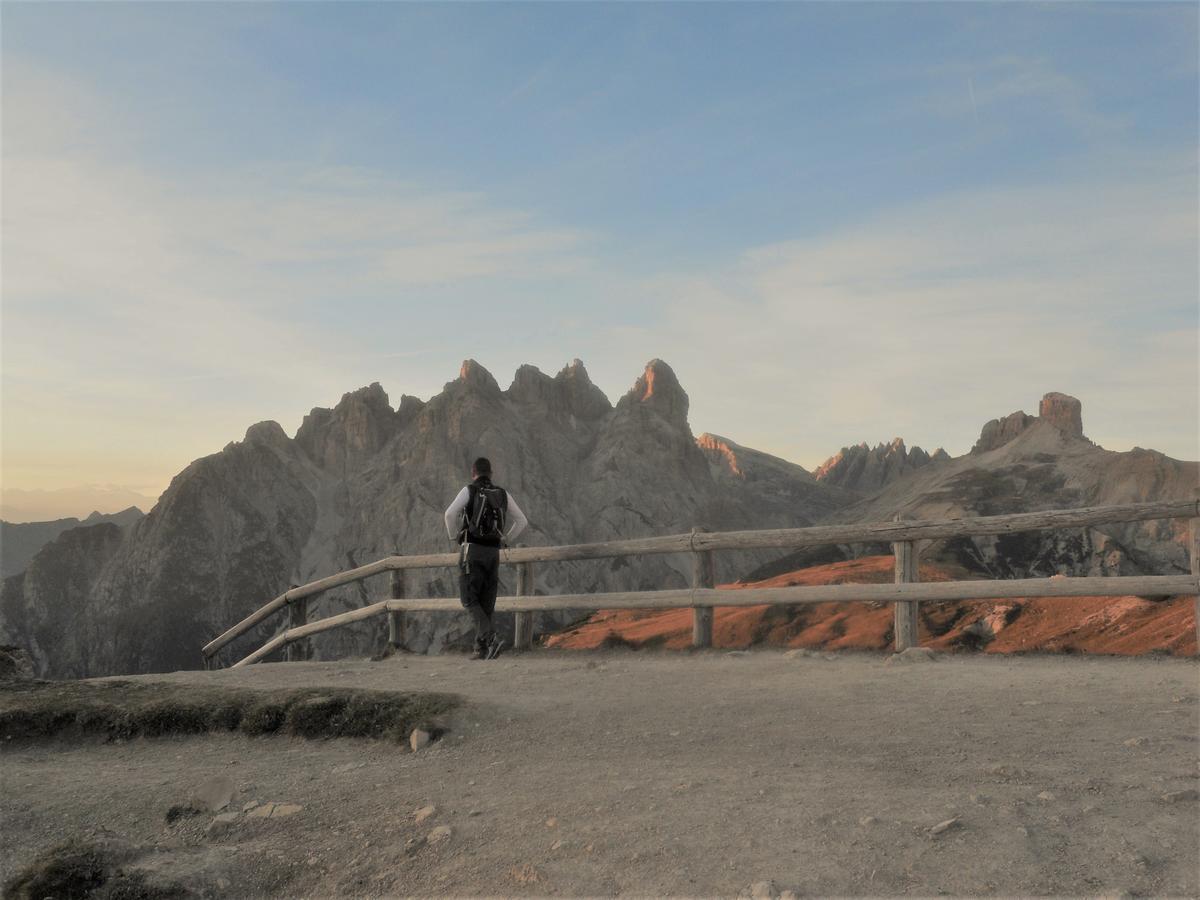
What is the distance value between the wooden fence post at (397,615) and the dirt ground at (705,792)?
5.22m

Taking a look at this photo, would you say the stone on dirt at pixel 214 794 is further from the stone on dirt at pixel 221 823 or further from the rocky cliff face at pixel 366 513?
the rocky cliff face at pixel 366 513

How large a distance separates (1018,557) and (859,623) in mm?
39311

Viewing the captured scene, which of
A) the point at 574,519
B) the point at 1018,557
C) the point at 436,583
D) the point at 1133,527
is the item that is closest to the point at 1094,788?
the point at 1018,557

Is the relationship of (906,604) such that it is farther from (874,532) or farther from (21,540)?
(21,540)

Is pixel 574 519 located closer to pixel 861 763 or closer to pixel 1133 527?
pixel 1133 527

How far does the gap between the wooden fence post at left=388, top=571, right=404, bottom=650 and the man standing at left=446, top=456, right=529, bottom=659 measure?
2326 mm

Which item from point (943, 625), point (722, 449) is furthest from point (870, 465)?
point (943, 625)

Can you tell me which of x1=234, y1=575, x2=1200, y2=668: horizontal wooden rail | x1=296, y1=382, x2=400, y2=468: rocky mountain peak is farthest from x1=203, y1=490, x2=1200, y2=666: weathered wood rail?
x1=296, y1=382, x2=400, y2=468: rocky mountain peak

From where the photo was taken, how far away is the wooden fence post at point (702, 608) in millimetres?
11523

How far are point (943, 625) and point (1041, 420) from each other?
8742 cm

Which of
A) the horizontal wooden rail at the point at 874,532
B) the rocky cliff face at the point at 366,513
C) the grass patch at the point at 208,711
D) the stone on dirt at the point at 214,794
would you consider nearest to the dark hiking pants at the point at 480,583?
the horizontal wooden rail at the point at 874,532

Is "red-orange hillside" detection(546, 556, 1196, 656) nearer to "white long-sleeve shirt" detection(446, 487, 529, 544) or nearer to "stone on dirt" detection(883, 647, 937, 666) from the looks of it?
"stone on dirt" detection(883, 647, 937, 666)

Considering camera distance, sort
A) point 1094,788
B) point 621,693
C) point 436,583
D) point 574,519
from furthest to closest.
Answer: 1. point 574,519
2. point 436,583
3. point 621,693
4. point 1094,788

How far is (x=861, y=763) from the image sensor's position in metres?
6.00
